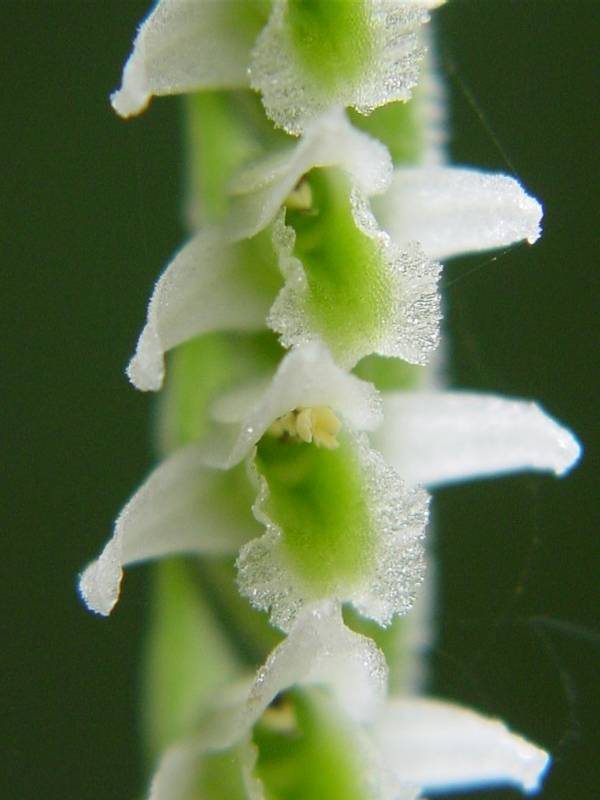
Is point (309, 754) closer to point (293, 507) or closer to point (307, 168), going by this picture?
point (293, 507)

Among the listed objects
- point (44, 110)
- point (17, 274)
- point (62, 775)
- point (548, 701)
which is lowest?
point (548, 701)

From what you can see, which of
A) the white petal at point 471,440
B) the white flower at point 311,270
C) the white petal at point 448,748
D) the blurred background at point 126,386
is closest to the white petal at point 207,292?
the white flower at point 311,270

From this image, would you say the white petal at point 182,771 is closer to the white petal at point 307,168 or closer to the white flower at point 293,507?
the white flower at point 293,507

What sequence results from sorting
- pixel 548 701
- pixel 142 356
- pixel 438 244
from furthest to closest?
pixel 548 701, pixel 438 244, pixel 142 356

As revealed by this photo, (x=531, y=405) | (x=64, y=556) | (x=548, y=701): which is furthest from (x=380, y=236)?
(x=548, y=701)

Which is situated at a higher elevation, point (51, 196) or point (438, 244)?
point (438, 244)

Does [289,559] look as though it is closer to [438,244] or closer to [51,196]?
[438,244]

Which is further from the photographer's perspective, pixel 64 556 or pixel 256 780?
pixel 64 556

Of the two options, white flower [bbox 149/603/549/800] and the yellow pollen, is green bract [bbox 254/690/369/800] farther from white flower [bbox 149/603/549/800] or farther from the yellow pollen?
the yellow pollen

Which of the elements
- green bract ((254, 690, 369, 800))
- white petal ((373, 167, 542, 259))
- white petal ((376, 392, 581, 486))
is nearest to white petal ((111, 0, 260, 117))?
white petal ((373, 167, 542, 259))
